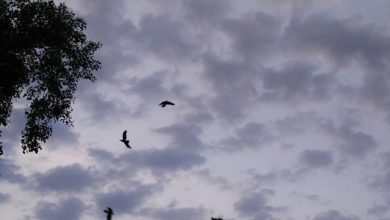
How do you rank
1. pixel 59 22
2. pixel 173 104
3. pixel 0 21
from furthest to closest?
pixel 59 22, pixel 0 21, pixel 173 104

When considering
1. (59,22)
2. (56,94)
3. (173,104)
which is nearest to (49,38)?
(59,22)

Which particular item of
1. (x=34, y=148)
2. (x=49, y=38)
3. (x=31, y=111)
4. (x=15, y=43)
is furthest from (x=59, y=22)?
(x=34, y=148)

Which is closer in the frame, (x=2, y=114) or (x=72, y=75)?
(x=2, y=114)

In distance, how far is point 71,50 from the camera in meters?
32.9

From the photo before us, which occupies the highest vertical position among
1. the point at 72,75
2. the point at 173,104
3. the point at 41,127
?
the point at 72,75

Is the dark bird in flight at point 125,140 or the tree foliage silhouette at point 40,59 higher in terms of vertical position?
the tree foliage silhouette at point 40,59

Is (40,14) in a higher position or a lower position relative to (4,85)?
higher

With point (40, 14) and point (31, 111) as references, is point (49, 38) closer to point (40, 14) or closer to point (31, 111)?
point (40, 14)

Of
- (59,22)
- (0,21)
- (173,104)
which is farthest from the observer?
(59,22)

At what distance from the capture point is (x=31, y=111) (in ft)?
106

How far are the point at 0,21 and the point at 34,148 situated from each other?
743cm

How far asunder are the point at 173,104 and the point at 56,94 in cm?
1016

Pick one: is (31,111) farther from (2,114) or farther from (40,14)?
(40,14)

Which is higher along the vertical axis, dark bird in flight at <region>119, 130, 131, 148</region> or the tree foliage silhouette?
the tree foliage silhouette
